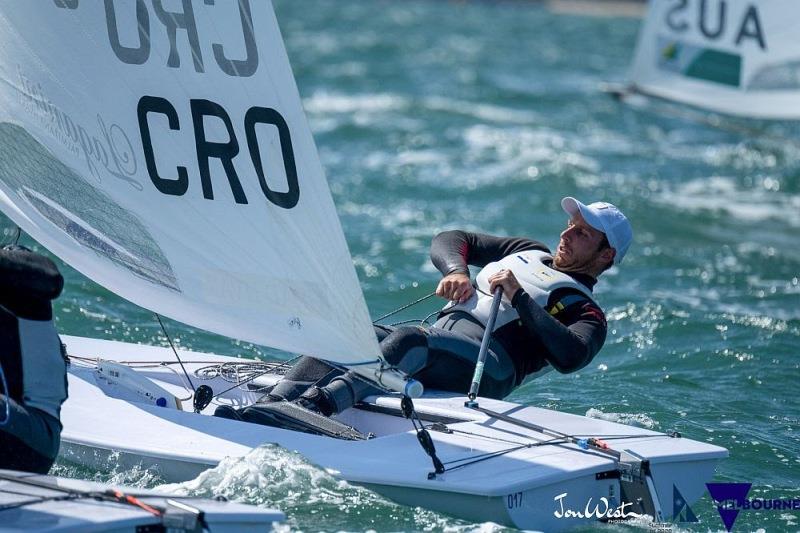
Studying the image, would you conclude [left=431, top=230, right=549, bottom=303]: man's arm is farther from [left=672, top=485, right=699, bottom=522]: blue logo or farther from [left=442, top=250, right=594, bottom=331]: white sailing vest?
[left=672, top=485, right=699, bottom=522]: blue logo

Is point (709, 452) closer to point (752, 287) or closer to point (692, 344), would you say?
point (692, 344)

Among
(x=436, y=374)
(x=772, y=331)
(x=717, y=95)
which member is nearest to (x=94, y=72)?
(x=436, y=374)

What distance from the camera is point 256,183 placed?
3.55 m

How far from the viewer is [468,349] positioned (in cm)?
404

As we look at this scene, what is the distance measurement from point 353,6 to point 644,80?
83.8 ft

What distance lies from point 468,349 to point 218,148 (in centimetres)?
101

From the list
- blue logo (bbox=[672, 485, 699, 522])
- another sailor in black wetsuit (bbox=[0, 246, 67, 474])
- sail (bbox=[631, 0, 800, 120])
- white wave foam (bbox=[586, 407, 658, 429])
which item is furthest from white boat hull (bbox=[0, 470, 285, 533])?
sail (bbox=[631, 0, 800, 120])

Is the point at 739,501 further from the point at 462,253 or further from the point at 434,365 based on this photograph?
the point at 462,253

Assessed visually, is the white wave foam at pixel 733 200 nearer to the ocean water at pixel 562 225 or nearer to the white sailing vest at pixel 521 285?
the ocean water at pixel 562 225

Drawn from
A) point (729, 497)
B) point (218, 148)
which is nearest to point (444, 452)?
point (729, 497)

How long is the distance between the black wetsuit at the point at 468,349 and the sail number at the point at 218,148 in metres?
0.61

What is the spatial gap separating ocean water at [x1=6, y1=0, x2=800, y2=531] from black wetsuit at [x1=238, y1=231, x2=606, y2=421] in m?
0.31

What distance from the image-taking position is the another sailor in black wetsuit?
10.2 feet

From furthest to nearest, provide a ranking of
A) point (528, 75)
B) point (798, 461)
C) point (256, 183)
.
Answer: point (528, 75) < point (798, 461) < point (256, 183)
